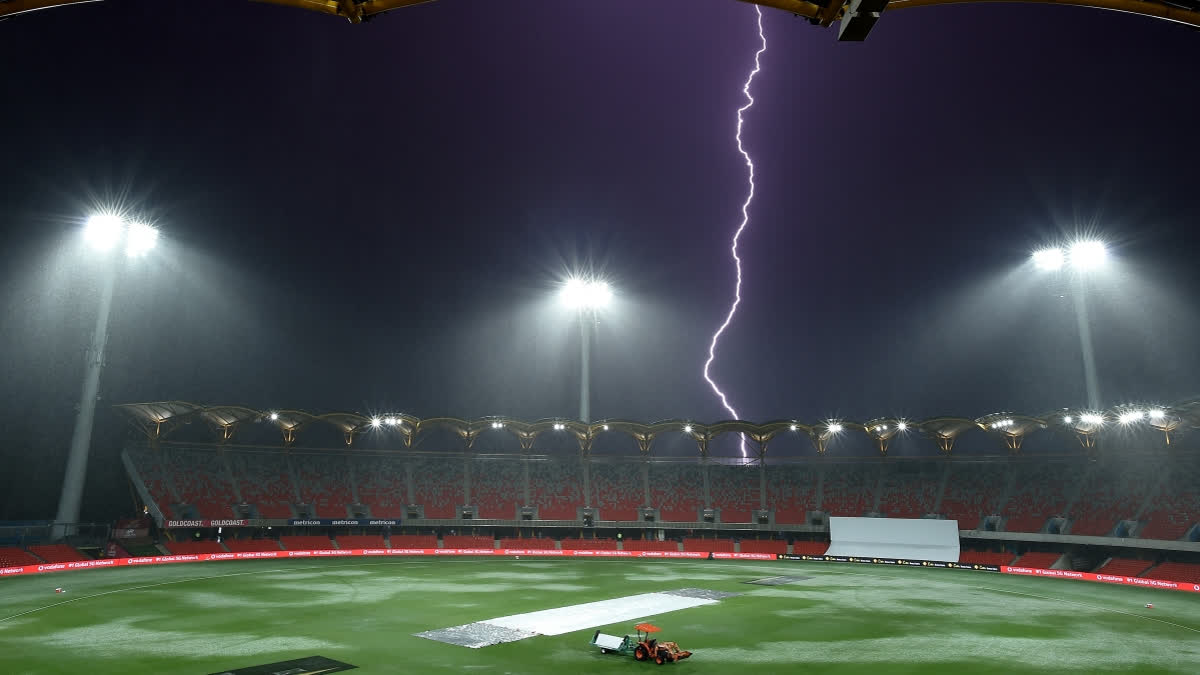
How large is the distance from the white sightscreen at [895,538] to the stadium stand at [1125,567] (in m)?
10.8

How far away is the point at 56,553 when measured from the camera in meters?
48.4

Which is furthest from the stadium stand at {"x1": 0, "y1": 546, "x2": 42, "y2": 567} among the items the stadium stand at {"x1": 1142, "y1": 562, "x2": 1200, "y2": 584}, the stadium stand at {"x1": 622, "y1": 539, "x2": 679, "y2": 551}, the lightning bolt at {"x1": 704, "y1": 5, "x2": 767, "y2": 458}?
the stadium stand at {"x1": 1142, "y1": 562, "x2": 1200, "y2": 584}

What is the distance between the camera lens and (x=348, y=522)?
64.3 m

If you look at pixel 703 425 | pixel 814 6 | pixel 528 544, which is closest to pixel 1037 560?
pixel 703 425

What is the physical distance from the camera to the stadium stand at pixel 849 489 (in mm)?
68812

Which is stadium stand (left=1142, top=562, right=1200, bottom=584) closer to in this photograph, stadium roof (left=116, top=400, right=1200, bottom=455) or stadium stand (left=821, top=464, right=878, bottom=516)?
stadium roof (left=116, top=400, right=1200, bottom=455)

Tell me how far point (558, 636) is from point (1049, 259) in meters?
54.0

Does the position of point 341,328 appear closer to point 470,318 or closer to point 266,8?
point 470,318

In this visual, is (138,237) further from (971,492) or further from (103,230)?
(971,492)

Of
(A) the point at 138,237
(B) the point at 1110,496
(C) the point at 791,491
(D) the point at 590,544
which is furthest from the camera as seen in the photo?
(C) the point at 791,491

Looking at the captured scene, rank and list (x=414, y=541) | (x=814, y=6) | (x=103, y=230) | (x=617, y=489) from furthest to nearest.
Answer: (x=617, y=489) < (x=414, y=541) < (x=103, y=230) < (x=814, y=6)

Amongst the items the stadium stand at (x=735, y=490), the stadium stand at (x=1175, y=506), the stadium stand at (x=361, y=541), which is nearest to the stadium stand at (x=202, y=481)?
the stadium stand at (x=361, y=541)

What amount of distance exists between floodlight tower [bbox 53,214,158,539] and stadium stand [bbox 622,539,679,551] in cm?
4939

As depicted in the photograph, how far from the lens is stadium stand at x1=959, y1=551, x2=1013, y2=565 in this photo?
5972cm
